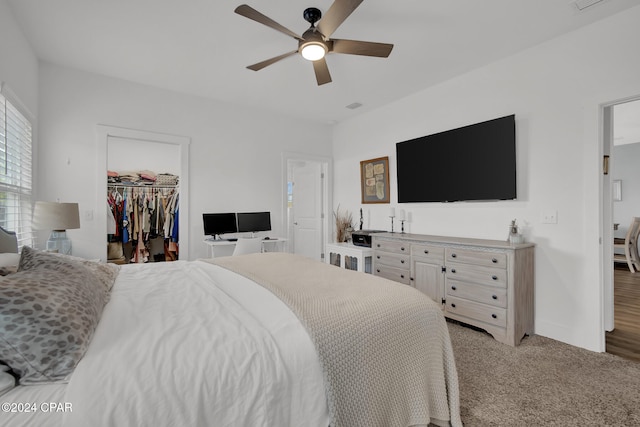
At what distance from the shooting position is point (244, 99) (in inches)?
161

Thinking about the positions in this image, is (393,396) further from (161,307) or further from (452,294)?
(452,294)

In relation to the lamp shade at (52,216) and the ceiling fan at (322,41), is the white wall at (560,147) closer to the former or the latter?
the ceiling fan at (322,41)

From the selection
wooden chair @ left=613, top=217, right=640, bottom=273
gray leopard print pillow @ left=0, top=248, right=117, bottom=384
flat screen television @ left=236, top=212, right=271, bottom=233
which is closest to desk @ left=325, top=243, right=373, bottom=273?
flat screen television @ left=236, top=212, right=271, bottom=233

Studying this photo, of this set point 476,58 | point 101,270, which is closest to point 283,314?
point 101,270

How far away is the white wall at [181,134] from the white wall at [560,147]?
260 centimetres

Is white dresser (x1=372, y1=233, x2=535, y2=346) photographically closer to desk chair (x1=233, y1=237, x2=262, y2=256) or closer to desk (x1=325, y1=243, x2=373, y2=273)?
desk (x1=325, y1=243, x2=373, y2=273)

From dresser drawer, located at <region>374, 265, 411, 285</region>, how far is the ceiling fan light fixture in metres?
2.39

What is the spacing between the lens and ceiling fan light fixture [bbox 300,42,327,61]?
2.18 metres

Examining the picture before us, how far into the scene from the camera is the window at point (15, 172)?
2.21 m

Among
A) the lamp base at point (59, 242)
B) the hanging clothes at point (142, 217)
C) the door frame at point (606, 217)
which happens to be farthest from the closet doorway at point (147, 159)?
the door frame at point (606, 217)

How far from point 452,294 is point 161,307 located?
2.63m

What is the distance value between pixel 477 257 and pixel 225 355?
2.52 m

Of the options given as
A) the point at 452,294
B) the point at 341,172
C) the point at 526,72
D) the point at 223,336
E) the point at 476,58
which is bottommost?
the point at 452,294

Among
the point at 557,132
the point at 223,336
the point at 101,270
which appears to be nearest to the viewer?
the point at 223,336
